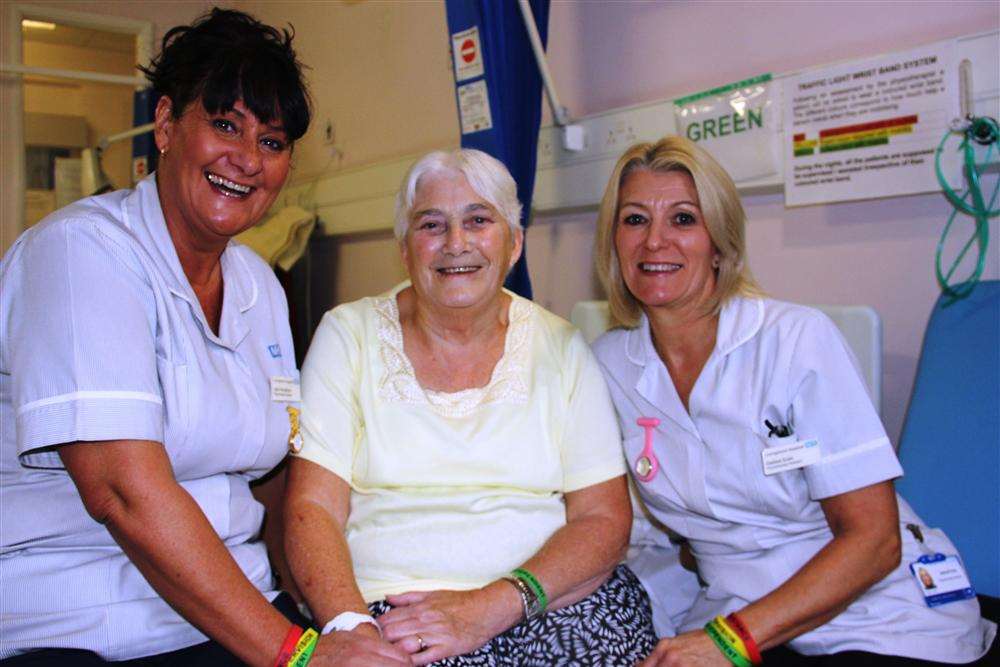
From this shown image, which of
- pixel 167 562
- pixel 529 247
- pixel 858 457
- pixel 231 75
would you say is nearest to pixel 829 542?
pixel 858 457

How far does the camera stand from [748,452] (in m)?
1.56

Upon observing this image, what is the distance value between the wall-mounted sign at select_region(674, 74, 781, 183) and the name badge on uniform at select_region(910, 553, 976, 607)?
43.1 inches

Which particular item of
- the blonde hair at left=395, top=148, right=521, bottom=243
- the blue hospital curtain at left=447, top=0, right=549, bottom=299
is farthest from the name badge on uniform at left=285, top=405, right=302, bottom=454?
the blue hospital curtain at left=447, top=0, right=549, bottom=299

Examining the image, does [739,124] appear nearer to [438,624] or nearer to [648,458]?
[648,458]

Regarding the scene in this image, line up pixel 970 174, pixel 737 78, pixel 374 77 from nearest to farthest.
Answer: pixel 970 174, pixel 737 78, pixel 374 77

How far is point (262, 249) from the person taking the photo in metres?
3.80

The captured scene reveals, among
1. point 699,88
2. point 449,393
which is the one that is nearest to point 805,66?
point 699,88

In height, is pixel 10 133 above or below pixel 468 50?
above

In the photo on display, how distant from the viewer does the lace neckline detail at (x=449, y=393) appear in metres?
1.66

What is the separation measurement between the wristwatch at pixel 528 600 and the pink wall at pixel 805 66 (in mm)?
1143

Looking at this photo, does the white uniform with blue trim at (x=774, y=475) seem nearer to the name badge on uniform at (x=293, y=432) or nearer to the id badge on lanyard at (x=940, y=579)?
the id badge on lanyard at (x=940, y=579)

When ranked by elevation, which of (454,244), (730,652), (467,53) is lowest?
(730,652)

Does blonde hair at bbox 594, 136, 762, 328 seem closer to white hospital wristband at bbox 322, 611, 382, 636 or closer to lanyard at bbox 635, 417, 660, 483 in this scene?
lanyard at bbox 635, 417, 660, 483

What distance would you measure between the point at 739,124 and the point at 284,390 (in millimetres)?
1439
